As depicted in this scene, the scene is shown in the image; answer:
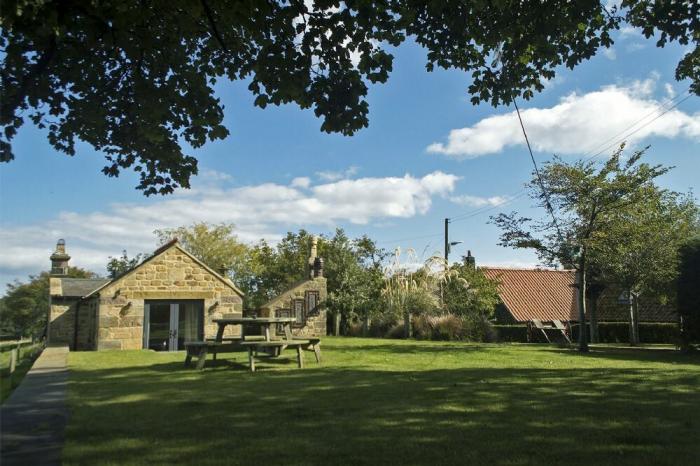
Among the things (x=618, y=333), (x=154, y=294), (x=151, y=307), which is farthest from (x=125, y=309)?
(x=618, y=333)

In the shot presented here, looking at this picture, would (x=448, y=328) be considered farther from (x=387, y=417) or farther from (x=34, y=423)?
(x=34, y=423)

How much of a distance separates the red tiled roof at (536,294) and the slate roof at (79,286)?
20559 mm

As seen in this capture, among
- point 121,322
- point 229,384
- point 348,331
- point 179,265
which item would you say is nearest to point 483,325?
point 348,331

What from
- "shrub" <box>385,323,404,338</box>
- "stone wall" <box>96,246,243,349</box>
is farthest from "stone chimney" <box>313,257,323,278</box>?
"stone wall" <box>96,246,243,349</box>

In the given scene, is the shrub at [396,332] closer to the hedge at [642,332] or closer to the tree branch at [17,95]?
the hedge at [642,332]

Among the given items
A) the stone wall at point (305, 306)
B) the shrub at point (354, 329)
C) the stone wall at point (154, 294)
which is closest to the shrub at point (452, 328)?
the shrub at point (354, 329)

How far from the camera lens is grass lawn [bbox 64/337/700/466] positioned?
462cm

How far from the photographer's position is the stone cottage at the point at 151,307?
2028 centimetres

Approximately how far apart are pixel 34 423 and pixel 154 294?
15485 millimetres

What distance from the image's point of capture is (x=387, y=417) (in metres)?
6.08

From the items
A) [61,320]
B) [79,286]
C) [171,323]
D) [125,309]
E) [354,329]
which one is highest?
[79,286]

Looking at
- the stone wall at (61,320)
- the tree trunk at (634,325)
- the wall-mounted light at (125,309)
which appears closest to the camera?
the wall-mounted light at (125,309)

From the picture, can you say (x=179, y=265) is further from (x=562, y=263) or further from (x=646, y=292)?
(x=646, y=292)

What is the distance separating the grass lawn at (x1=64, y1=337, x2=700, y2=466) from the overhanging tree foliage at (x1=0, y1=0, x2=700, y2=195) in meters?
3.36
